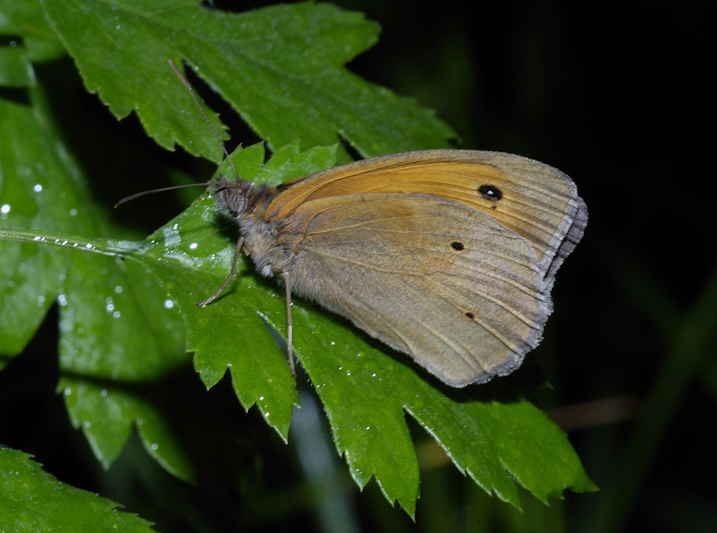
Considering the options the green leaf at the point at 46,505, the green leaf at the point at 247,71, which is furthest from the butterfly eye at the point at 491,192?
the green leaf at the point at 46,505

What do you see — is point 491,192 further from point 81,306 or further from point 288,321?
point 81,306

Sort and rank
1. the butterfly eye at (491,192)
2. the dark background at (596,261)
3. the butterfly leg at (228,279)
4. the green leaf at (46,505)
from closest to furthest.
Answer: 1. the green leaf at (46,505)
2. the butterfly leg at (228,279)
3. the butterfly eye at (491,192)
4. the dark background at (596,261)

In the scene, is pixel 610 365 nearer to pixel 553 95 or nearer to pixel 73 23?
pixel 553 95

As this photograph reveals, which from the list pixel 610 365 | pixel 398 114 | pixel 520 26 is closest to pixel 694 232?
pixel 610 365

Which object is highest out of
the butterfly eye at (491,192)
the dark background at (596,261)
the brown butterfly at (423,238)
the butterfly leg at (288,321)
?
the butterfly eye at (491,192)

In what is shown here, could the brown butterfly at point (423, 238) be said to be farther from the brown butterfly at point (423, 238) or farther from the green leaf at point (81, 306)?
the green leaf at point (81, 306)

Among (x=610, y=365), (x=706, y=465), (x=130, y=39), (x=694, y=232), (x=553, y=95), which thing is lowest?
(x=706, y=465)
